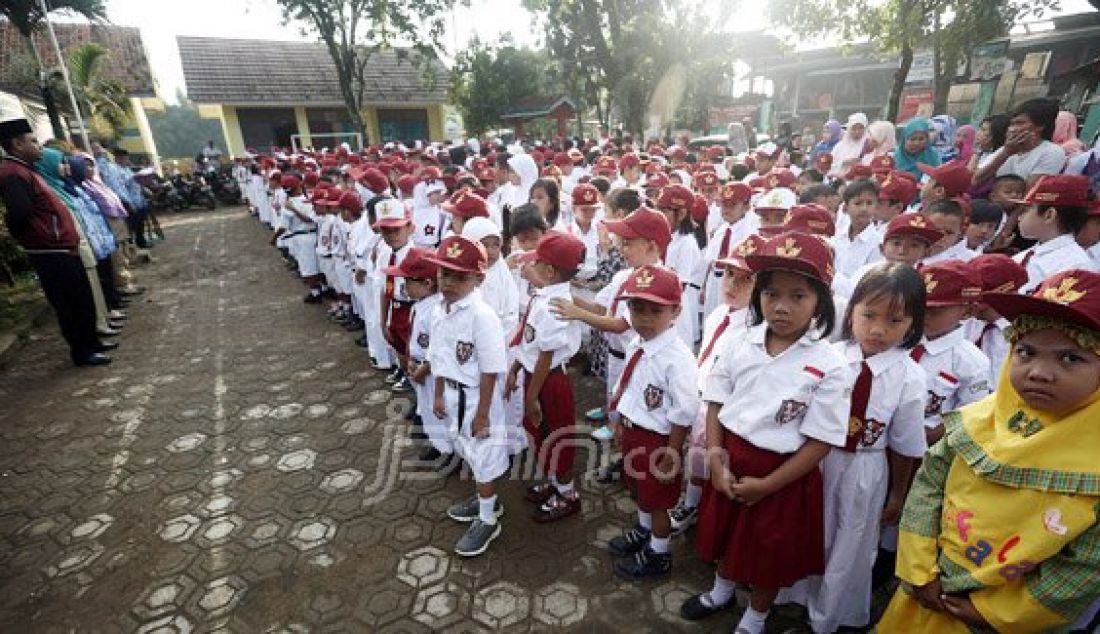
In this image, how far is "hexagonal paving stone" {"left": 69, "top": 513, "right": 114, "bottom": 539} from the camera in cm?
354

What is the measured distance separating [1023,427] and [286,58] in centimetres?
3318

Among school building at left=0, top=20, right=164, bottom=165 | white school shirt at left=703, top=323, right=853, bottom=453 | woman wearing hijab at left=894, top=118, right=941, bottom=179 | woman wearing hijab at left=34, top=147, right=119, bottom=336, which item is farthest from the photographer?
school building at left=0, top=20, right=164, bottom=165

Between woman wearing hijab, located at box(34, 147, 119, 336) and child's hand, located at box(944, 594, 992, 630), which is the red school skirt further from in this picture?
woman wearing hijab, located at box(34, 147, 119, 336)

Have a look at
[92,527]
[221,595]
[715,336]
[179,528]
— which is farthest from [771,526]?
[92,527]

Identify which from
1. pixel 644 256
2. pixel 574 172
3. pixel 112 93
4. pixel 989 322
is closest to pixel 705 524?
pixel 644 256

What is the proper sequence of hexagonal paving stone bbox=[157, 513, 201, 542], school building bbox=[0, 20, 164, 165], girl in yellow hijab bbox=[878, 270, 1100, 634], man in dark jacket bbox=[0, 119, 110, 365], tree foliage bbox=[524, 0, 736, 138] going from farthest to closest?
tree foliage bbox=[524, 0, 736, 138], school building bbox=[0, 20, 164, 165], man in dark jacket bbox=[0, 119, 110, 365], hexagonal paving stone bbox=[157, 513, 201, 542], girl in yellow hijab bbox=[878, 270, 1100, 634]

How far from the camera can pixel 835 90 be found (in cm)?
2681

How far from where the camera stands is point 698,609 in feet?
8.72

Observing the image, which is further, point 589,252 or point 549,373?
point 589,252

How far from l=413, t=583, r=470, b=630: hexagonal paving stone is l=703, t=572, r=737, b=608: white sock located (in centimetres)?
127

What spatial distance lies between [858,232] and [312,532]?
4944 mm

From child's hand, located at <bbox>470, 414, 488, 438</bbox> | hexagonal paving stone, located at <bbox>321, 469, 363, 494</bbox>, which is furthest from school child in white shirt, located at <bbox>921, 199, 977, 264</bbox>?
hexagonal paving stone, located at <bbox>321, 469, 363, 494</bbox>

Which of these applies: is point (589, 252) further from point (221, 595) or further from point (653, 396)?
point (221, 595)

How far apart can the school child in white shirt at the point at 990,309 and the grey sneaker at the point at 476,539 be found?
110 inches
